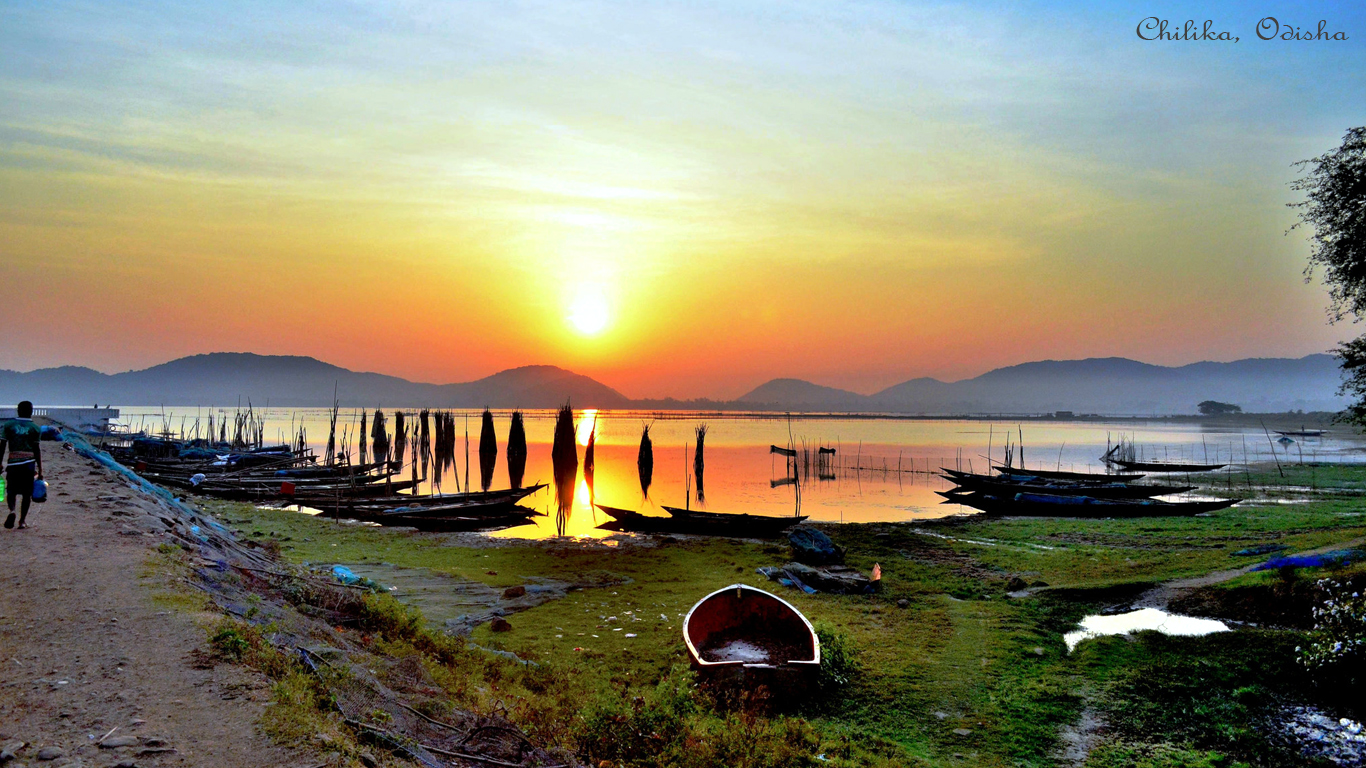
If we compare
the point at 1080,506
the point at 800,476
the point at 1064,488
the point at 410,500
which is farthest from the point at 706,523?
the point at 800,476

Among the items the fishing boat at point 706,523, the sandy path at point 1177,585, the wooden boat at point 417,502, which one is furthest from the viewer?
the wooden boat at point 417,502

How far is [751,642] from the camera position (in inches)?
389

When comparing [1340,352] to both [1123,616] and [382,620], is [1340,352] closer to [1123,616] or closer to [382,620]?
[1123,616]

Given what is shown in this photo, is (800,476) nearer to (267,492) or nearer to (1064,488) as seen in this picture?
(1064,488)

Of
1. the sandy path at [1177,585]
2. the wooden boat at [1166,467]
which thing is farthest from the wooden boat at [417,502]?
the wooden boat at [1166,467]

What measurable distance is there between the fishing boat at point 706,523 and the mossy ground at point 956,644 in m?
2.14

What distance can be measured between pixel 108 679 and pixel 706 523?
17514 mm

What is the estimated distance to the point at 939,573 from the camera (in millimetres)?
14930

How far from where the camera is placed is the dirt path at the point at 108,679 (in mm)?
4492

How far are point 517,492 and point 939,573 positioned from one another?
16591mm

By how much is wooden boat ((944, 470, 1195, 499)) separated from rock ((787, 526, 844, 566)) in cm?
1757

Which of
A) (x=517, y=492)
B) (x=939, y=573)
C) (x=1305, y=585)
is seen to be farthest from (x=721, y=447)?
(x=1305, y=585)

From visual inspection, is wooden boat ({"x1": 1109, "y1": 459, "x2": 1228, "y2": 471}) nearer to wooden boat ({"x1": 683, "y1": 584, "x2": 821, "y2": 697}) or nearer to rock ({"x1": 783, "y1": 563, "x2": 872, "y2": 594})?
rock ({"x1": 783, "y1": 563, "x2": 872, "y2": 594})

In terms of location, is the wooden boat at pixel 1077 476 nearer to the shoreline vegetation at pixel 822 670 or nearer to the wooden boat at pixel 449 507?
the shoreline vegetation at pixel 822 670
